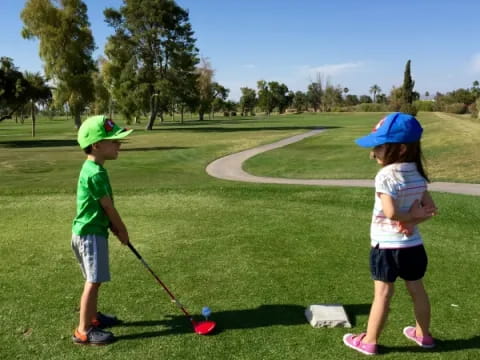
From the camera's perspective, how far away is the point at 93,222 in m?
3.88

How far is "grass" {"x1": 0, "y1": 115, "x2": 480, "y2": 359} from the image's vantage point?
3838 mm

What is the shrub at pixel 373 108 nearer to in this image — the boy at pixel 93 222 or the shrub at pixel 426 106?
the shrub at pixel 426 106

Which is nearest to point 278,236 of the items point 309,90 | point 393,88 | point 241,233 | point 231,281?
point 241,233

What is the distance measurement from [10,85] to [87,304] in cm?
3186

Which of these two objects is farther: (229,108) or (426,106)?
(229,108)

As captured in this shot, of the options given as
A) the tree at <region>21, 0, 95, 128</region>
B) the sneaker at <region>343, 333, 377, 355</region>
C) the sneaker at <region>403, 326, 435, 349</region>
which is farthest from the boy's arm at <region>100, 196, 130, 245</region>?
the tree at <region>21, 0, 95, 128</region>

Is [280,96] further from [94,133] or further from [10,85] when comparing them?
[94,133]

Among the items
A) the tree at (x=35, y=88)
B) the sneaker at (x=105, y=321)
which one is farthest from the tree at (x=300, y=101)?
the sneaker at (x=105, y=321)

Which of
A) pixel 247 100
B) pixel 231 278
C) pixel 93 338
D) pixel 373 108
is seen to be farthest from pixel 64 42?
pixel 247 100

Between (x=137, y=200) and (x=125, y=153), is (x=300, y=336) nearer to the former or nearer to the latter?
(x=137, y=200)

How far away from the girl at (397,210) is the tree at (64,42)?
150 feet

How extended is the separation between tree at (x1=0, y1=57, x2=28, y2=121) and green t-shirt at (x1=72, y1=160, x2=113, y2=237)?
30977mm

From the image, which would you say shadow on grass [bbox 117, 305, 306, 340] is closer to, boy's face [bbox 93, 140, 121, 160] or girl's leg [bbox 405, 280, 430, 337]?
girl's leg [bbox 405, 280, 430, 337]

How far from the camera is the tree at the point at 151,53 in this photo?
52.1 meters
